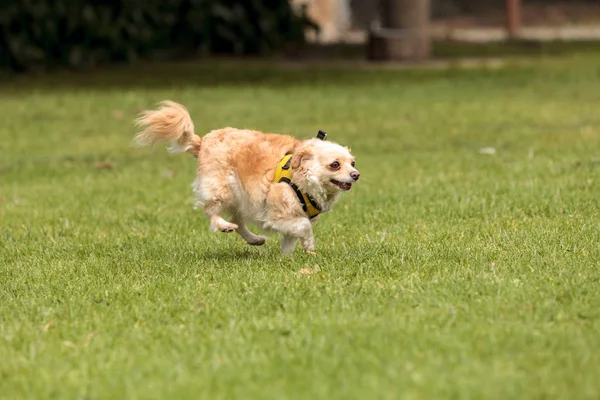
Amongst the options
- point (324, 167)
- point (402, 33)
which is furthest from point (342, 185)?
point (402, 33)

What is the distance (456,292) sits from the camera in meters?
6.12

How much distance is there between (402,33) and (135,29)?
571 cm

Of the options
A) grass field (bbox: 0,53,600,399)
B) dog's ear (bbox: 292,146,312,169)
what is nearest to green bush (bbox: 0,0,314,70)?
grass field (bbox: 0,53,600,399)

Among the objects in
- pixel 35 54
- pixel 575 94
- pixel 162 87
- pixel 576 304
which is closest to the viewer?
pixel 576 304

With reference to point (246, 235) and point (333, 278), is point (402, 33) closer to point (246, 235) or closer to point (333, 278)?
point (246, 235)

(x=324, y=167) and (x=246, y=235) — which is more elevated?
(x=324, y=167)

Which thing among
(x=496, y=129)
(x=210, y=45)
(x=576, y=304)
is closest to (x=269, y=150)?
(x=576, y=304)

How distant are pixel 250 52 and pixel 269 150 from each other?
1836 centimetres

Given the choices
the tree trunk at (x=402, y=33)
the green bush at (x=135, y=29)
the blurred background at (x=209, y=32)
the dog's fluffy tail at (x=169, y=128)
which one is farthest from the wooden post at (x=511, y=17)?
the dog's fluffy tail at (x=169, y=128)

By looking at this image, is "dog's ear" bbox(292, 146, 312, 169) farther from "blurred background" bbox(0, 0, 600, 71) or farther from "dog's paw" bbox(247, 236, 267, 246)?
"blurred background" bbox(0, 0, 600, 71)

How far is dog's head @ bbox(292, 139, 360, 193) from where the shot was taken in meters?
7.05

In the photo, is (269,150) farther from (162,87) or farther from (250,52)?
(250,52)

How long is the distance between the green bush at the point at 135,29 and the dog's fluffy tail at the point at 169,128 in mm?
15707

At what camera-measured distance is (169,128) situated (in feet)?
25.7
